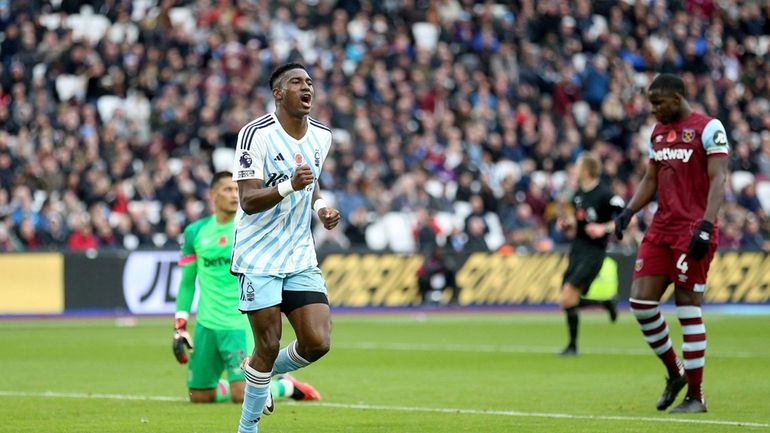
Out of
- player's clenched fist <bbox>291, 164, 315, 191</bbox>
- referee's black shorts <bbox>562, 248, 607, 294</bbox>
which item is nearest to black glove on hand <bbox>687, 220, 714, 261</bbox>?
player's clenched fist <bbox>291, 164, 315, 191</bbox>

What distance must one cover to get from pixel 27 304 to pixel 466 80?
12.5 m

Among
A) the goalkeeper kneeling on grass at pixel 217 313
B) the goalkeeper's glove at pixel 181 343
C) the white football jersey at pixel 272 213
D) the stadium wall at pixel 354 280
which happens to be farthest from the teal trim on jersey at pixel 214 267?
the stadium wall at pixel 354 280

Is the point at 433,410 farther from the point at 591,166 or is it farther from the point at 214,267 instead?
the point at 591,166

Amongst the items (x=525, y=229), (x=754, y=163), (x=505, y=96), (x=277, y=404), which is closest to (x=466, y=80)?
(x=505, y=96)

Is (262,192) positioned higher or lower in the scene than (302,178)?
lower

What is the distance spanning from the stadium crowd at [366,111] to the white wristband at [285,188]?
58.8 ft

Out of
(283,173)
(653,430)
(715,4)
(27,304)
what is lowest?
(27,304)

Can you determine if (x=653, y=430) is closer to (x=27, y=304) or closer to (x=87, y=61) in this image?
(x=27, y=304)

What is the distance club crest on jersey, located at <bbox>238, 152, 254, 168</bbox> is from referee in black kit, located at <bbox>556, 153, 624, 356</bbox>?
28.9 ft

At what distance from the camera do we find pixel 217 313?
12.8m

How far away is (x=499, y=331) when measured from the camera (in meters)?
23.1

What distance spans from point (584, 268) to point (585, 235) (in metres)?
0.46

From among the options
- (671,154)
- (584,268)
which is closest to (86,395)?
(671,154)

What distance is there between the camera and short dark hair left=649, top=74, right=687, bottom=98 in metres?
11.4
